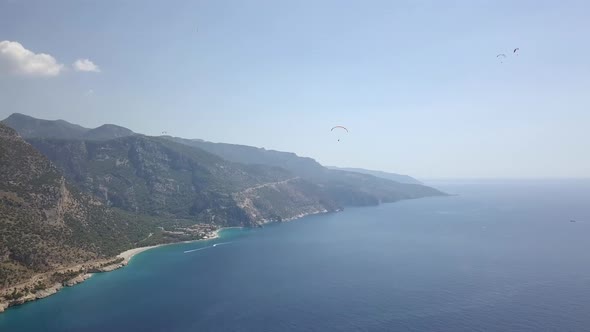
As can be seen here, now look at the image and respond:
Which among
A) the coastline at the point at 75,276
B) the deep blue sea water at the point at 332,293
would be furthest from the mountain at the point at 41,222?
the deep blue sea water at the point at 332,293

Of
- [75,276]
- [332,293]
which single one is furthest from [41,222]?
[332,293]

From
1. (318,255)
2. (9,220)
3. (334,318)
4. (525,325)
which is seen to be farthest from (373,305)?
(9,220)

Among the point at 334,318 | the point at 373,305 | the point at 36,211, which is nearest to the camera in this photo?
the point at 334,318

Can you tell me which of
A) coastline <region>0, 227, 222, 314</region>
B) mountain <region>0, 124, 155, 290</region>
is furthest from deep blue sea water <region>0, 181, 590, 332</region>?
mountain <region>0, 124, 155, 290</region>

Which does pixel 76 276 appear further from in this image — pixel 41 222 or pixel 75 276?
pixel 41 222

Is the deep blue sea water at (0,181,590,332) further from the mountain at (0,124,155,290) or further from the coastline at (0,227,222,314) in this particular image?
the mountain at (0,124,155,290)

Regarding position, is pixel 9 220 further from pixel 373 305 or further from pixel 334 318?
pixel 373 305

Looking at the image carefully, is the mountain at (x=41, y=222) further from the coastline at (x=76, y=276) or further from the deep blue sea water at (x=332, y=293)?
the deep blue sea water at (x=332, y=293)

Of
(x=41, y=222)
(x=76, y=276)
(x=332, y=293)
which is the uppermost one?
(x=41, y=222)
